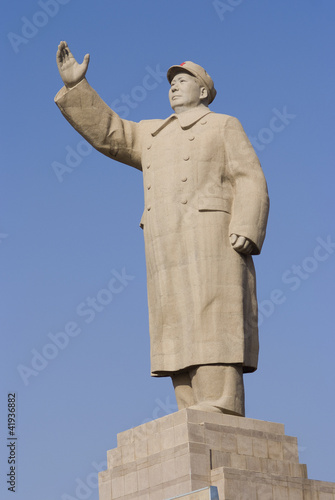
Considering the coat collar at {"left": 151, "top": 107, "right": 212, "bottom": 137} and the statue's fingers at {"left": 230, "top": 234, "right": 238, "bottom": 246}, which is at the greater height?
the coat collar at {"left": 151, "top": 107, "right": 212, "bottom": 137}

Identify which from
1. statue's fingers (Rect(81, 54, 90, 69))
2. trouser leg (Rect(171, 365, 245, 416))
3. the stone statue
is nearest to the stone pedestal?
trouser leg (Rect(171, 365, 245, 416))

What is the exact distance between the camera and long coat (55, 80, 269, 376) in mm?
10773

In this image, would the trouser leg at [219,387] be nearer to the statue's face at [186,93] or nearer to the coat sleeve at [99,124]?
the coat sleeve at [99,124]

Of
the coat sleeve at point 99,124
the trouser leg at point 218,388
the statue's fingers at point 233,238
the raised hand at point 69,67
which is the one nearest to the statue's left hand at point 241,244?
the statue's fingers at point 233,238

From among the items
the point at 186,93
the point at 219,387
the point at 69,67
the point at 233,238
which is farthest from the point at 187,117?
the point at 219,387

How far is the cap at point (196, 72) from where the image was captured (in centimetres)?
1185

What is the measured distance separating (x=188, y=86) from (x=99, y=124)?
1167 millimetres

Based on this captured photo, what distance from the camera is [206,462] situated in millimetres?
9859

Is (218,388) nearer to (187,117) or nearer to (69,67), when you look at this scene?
(187,117)

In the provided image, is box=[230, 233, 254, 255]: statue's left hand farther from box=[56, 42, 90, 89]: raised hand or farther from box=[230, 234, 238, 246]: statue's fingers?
box=[56, 42, 90, 89]: raised hand

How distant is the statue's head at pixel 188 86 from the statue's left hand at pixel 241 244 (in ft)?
6.14

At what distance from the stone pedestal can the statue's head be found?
151 inches

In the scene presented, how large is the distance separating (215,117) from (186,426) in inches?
147

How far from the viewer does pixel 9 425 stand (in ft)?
43.8
